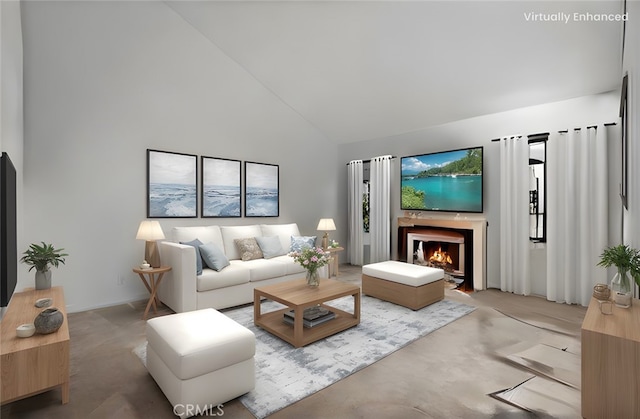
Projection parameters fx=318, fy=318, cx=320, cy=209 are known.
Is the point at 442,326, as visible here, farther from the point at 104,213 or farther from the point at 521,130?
the point at 104,213

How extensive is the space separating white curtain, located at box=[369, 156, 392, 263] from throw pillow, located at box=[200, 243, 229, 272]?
3064 millimetres

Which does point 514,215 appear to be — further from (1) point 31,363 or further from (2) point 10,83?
(2) point 10,83

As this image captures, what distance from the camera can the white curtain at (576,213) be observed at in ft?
12.0

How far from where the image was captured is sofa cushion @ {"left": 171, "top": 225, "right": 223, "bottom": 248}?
13.5ft

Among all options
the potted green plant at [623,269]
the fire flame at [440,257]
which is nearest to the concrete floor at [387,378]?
the potted green plant at [623,269]

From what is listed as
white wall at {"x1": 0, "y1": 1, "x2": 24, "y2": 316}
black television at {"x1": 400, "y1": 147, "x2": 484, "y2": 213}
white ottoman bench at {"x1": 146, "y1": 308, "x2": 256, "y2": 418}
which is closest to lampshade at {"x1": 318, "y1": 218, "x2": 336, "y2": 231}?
black television at {"x1": 400, "y1": 147, "x2": 484, "y2": 213}

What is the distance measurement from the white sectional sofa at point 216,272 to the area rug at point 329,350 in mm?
265

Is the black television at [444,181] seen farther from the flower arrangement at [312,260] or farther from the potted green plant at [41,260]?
the potted green plant at [41,260]

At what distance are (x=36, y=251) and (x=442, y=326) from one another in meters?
3.86

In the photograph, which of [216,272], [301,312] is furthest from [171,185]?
[301,312]

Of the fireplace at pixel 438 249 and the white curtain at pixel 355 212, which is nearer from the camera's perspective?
the fireplace at pixel 438 249

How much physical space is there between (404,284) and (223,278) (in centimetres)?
216

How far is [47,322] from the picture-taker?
78.5 inches

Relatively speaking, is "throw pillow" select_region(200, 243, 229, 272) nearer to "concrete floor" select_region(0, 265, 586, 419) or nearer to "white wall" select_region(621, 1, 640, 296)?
"concrete floor" select_region(0, 265, 586, 419)
